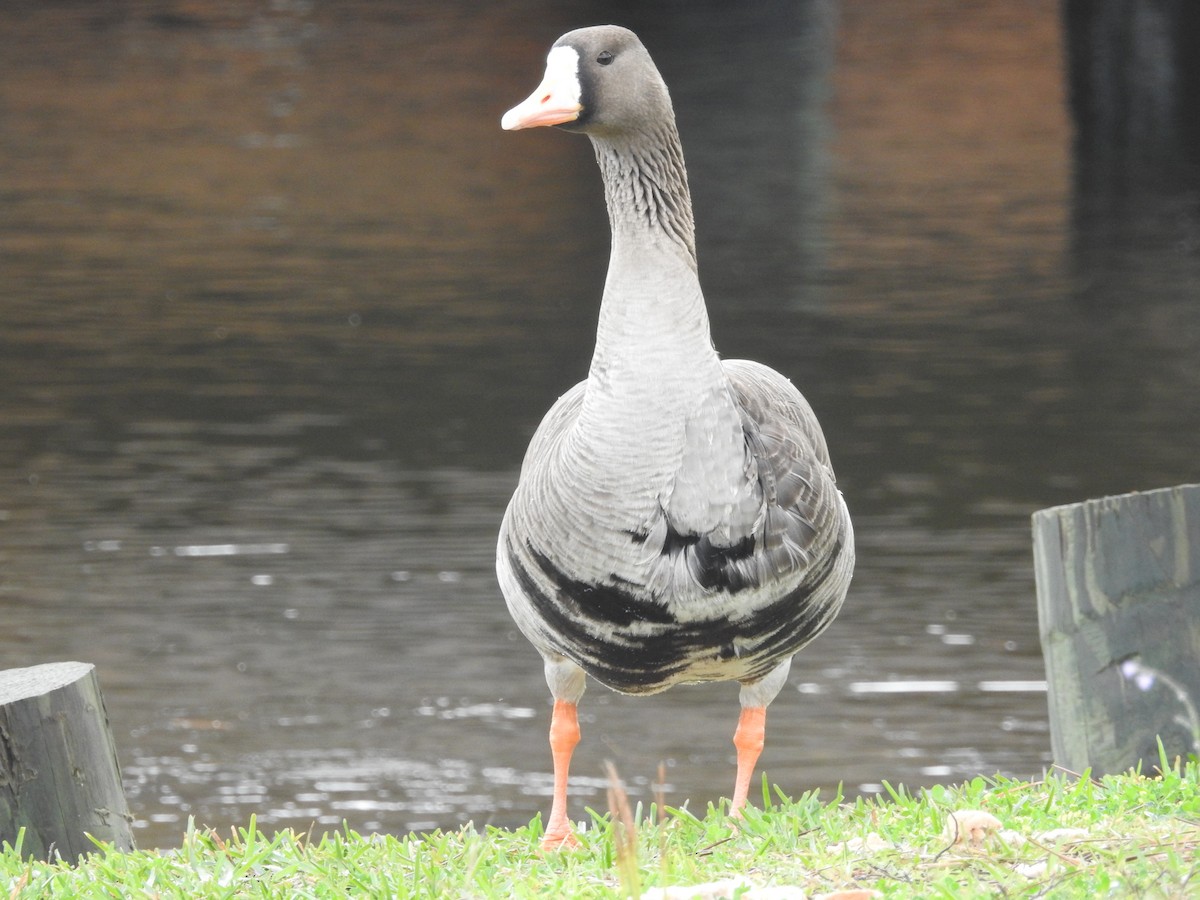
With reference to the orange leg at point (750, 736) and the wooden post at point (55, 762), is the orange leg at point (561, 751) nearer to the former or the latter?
the orange leg at point (750, 736)

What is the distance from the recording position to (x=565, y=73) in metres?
3.92

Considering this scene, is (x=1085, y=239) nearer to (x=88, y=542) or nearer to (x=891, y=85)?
(x=891, y=85)

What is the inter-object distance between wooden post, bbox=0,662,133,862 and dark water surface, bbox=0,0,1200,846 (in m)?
2.78

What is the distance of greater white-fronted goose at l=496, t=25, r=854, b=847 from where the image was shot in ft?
12.6

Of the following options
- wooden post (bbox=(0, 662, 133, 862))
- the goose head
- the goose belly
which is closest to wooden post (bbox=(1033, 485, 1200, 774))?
the goose belly

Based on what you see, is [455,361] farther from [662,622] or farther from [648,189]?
[662,622]

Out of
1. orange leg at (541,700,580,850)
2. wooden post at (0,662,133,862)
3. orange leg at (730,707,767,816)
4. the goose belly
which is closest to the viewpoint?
the goose belly

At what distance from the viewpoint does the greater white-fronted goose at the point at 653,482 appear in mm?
3830

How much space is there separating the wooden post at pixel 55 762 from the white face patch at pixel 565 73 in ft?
6.48

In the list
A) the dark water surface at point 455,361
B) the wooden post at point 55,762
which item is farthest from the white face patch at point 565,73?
the dark water surface at point 455,361

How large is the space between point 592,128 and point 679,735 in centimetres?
462

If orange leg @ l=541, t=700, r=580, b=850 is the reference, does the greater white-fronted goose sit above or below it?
above

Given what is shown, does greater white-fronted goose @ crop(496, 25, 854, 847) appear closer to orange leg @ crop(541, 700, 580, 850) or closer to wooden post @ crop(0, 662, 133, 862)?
orange leg @ crop(541, 700, 580, 850)

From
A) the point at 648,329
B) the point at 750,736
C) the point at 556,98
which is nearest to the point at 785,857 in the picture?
the point at 750,736
